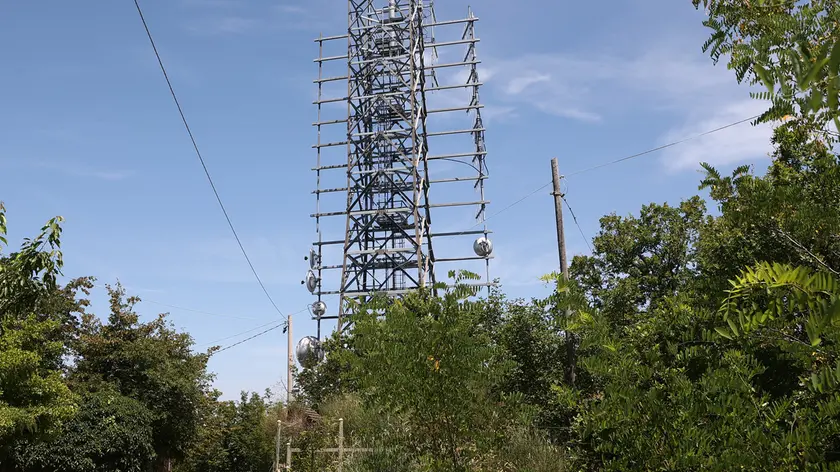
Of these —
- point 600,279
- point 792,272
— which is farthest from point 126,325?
point 792,272

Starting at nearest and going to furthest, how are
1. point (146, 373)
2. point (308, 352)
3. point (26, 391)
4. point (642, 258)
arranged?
point (26, 391), point (642, 258), point (146, 373), point (308, 352)

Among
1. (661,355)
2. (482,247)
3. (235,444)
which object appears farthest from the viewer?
(235,444)

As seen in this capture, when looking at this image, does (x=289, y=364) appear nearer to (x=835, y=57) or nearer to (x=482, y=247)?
(x=482, y=247)

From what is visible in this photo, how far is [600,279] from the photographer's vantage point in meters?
21.6

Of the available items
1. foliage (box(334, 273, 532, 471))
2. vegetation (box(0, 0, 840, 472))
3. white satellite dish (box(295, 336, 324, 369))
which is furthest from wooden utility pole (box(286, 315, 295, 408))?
foliage (box(334, 273, 532, 471))

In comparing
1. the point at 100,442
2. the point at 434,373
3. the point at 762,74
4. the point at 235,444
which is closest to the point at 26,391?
the point at 100,442

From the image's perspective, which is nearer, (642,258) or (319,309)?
(642,258)

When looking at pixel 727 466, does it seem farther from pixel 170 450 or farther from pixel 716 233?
pixel 170 450

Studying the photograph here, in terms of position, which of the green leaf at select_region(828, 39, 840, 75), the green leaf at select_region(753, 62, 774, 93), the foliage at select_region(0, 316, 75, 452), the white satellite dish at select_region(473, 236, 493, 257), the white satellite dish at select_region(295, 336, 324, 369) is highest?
the white satellite dish at select_region(473, 236, 493, 257)

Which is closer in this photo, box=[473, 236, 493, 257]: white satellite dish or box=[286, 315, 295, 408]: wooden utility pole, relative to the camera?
box=[286, 315, 295, 408]: wooden utility pole

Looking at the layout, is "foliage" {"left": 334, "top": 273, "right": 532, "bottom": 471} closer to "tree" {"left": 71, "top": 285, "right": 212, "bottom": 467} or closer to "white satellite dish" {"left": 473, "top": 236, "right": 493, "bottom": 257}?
"tree" {"left": 71, "top": 285, "right": 212, "bottom": 467}

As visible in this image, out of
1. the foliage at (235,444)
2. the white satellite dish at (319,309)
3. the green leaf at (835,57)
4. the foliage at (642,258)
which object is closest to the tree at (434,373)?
the green leaf at (835,57)

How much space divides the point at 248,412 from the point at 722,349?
41378 millimetres

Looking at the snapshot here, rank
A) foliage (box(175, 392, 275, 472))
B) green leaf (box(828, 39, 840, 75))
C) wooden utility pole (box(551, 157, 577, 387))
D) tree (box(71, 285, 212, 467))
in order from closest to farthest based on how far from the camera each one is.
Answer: green leaf (box(828, 39, 840, 75))
wooden utility pole (box(551, 157, 577, 387))
tree (box(71, 285, 212, 467))
foliage (box(175, 392, 275, 472))
